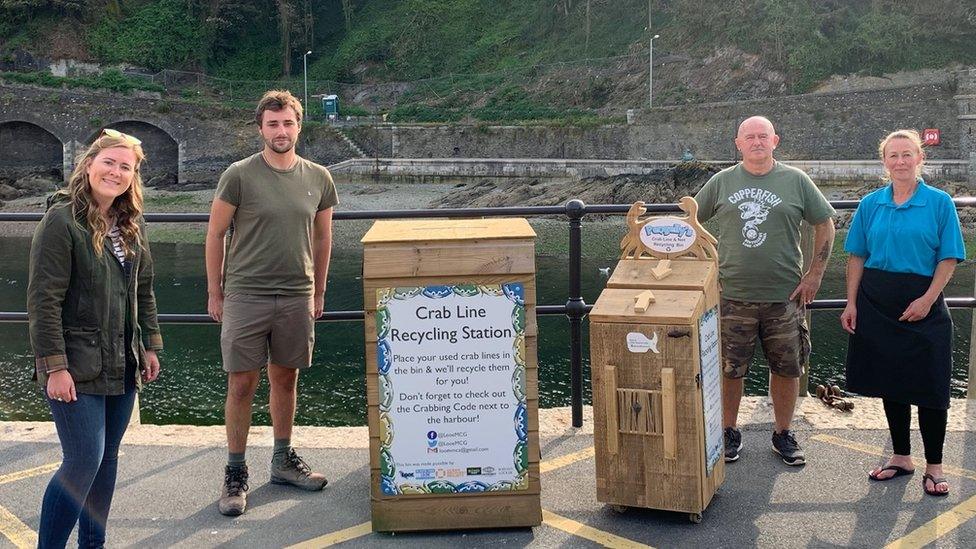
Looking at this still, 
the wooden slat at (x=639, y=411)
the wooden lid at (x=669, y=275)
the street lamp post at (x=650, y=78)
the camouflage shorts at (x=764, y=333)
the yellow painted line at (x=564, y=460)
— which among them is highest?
the street lamp post at (x=650, y=78)

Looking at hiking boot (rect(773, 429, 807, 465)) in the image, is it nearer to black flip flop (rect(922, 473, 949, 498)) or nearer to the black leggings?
the black leggings

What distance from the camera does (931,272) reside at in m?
3.91

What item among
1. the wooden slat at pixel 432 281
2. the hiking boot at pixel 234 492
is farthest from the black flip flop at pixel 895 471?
the hiking boot at pixel 234 492

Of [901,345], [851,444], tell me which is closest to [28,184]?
[851,444]

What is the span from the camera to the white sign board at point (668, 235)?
382cm

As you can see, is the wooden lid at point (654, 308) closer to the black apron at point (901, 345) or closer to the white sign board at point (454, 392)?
the white sign board at point (454, 392)

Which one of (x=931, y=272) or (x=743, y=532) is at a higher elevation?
(x=931, y=272)

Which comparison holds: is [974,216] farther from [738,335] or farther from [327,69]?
[327,69]

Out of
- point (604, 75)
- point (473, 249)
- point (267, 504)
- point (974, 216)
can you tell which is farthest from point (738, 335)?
point (604, 75)

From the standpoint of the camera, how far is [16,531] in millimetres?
3588

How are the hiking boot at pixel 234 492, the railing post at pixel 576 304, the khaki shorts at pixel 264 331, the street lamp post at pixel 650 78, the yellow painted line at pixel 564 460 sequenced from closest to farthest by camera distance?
the hiking boot at pixel 234 492 → the khaki shorts at pixel 264 331 → the yellow painted line at pixel 564 460 → the railing post at pixel 576 304 → the street lamp post at pixel 650 78

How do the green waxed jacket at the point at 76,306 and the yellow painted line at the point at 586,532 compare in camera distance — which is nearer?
the green waxed jacket at the point at 76,306

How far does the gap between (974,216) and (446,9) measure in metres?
43.2

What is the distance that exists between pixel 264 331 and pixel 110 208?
0.94m
